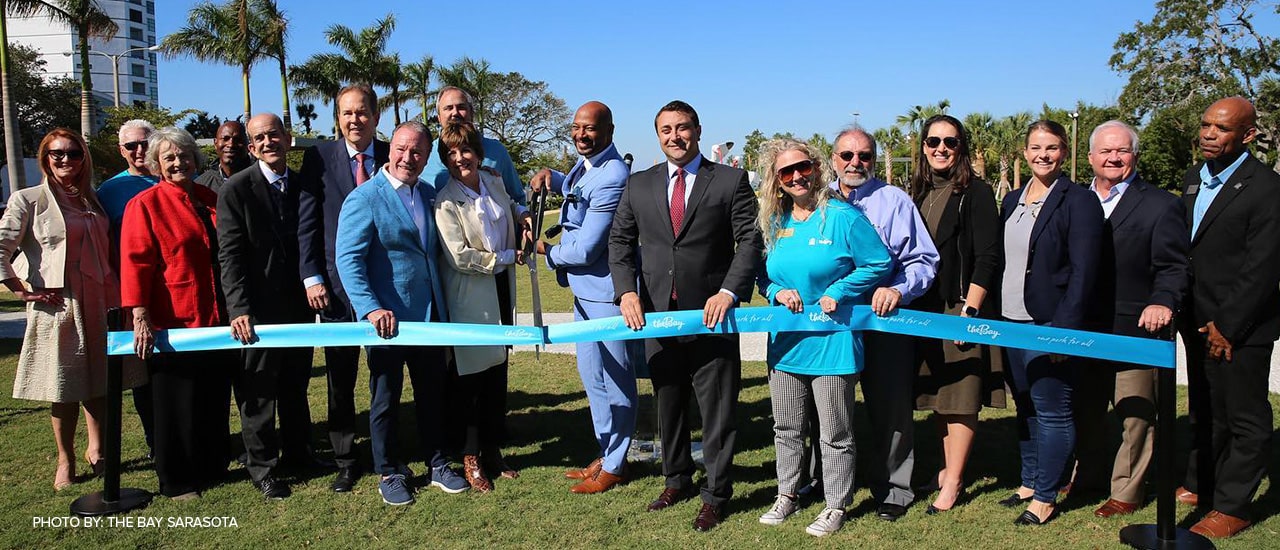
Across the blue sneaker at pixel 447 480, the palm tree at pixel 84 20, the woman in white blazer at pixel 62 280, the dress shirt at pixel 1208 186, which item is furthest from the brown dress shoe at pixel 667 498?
the palm tree at pixel 84 20

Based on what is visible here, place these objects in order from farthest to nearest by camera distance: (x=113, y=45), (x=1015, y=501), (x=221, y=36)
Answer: (x=113, y=45) < (x=221, y=36) < (x=1015, y=501)

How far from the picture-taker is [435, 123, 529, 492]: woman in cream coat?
508cm

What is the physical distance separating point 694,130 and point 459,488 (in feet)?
8.19

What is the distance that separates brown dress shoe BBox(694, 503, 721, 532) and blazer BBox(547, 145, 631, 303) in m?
1.34

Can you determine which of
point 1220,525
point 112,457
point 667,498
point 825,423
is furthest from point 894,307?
point 112,457

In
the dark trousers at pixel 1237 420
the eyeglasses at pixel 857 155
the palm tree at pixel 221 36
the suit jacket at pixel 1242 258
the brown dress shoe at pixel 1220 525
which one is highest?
the palm tree at pixel 221 36

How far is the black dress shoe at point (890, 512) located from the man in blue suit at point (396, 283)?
2394mm

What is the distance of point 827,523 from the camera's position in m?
4.50

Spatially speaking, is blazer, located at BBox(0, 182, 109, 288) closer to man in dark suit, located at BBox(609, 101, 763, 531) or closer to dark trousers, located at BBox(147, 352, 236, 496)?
dark trousers, located at BBox(147, 352, 236, 496)

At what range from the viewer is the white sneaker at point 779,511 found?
4645 millimetres

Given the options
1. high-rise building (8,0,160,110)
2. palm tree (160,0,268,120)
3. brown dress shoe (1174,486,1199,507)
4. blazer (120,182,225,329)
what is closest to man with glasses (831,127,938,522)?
brown dress shoe (1174,486,1199,507)

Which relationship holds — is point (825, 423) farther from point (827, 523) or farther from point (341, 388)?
point (341, 388)

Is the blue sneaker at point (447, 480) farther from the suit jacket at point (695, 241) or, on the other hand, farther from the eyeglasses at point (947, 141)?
the eyeglasses at point (947, 141)

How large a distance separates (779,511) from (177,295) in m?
3.60
